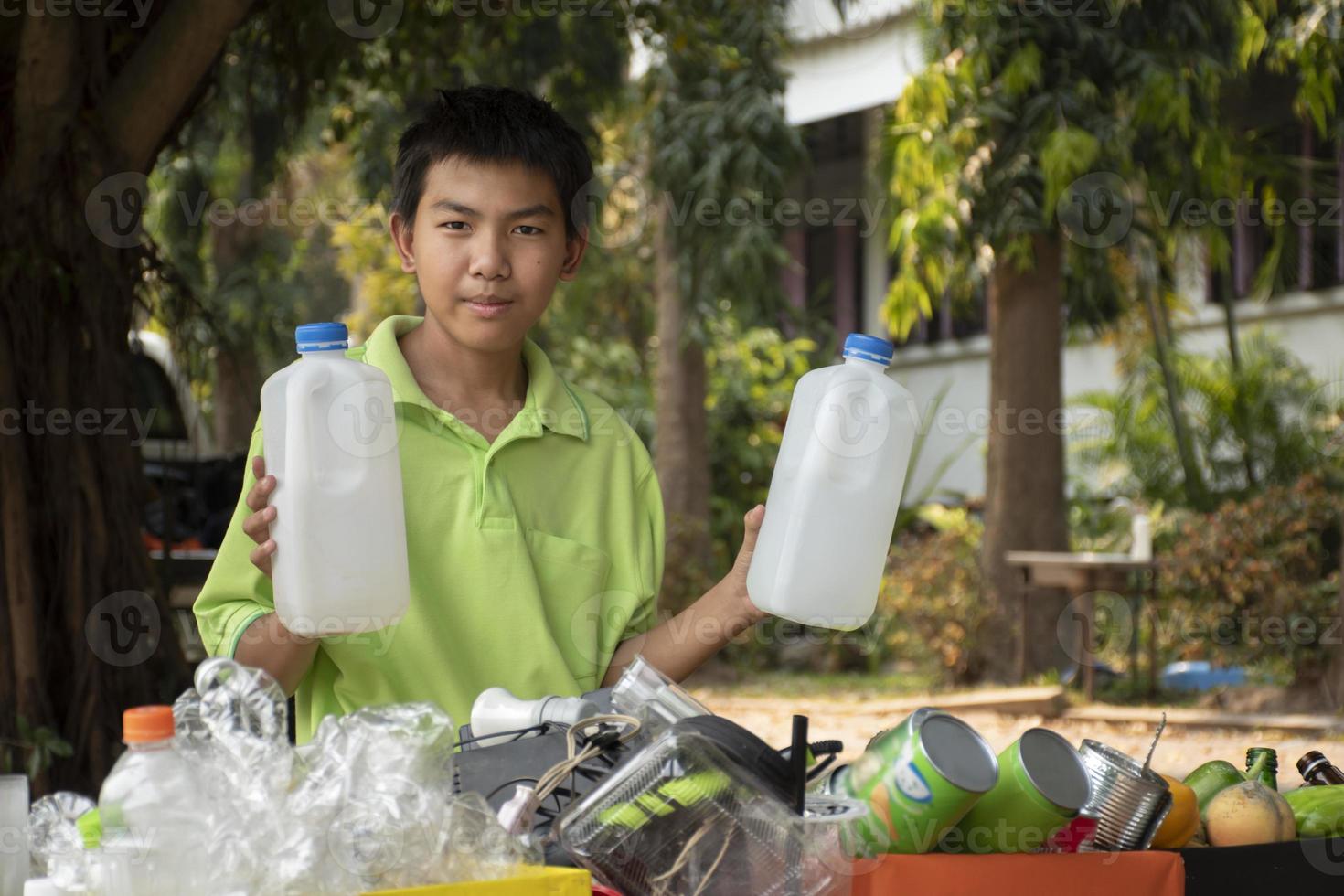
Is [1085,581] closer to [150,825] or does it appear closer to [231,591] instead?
[231,591]

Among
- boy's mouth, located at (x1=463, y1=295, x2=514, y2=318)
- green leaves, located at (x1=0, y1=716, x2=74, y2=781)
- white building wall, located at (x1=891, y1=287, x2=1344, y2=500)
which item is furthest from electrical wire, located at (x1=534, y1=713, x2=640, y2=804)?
white building wall, located at (x1=891, y1=287, x2=1344, y2=500)

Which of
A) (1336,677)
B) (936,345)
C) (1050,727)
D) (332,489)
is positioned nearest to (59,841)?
(332,489)

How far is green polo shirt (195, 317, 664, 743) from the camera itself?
2158mm

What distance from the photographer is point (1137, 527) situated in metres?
9.67

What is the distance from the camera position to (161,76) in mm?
4027

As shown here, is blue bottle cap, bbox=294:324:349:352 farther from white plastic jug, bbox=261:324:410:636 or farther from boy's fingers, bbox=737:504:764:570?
boy's fingers, bbox=737:504:764:570

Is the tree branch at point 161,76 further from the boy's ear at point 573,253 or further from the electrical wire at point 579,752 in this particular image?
the electrical wire at point 579,752

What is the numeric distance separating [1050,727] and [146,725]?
7822mm

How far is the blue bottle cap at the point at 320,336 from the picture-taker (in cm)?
172

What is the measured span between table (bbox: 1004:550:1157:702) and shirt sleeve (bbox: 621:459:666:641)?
24.2 feet

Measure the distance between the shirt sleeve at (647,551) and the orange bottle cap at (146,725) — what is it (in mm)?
1095

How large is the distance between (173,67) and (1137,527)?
726cm

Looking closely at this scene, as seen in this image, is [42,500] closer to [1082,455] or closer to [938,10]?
[938,10]

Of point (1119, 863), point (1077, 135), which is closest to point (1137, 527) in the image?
point (1077, 135)
